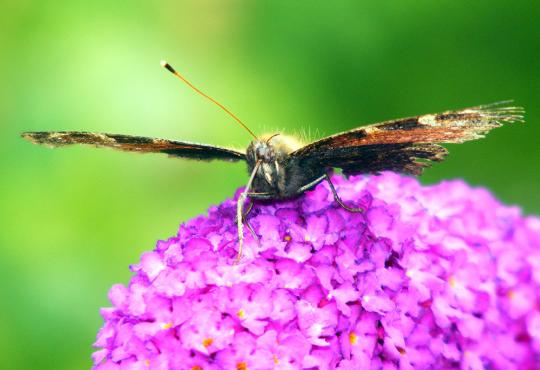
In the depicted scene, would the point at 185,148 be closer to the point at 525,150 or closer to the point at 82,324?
the point at 82,324

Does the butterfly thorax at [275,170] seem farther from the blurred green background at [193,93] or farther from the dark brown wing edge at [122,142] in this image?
the blurred green background at [193,93]

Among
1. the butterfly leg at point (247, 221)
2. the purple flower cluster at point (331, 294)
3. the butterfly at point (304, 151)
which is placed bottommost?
the purple flower cluster at point (331, 294)

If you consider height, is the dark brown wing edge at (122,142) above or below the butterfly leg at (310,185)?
above

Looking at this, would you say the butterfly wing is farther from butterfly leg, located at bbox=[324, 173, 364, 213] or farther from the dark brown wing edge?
the dark brown wing edge

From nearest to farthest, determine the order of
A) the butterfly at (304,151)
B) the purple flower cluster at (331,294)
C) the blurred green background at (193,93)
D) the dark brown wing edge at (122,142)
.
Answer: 1. the purple flower cluster at (331,294)
2. the butterfly at (304,151)
3. the dark brown wing edge at (122,142)
4. the blurred green background at (193,93)

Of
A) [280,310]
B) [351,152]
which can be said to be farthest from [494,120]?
[280,310]

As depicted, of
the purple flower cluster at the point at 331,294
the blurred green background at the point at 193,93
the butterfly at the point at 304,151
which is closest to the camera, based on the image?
the purple flower cluster at the point at 331,294

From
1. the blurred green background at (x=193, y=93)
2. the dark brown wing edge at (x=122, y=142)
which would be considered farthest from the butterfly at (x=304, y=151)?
the blurred green background at (x=193, y=93)

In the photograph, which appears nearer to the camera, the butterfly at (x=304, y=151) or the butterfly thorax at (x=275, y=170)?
the butterfly at (x=304, y=151)
